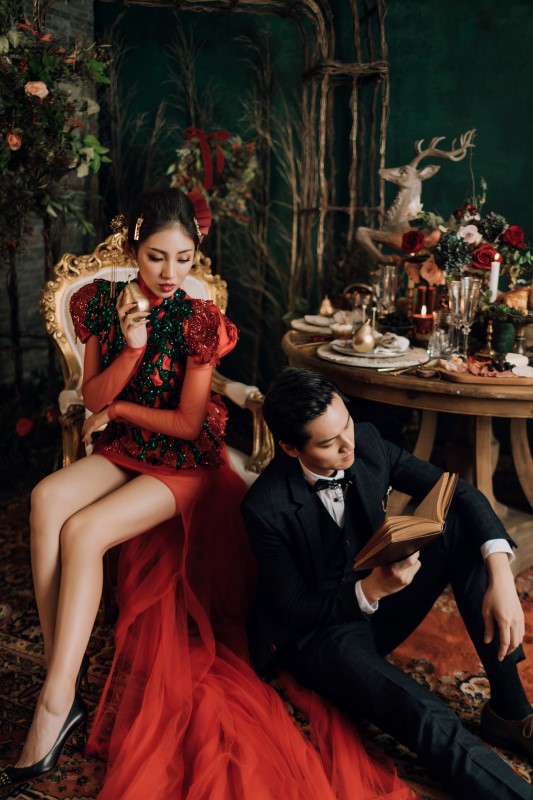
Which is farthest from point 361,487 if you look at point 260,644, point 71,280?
point 71,280

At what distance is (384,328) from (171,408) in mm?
1126

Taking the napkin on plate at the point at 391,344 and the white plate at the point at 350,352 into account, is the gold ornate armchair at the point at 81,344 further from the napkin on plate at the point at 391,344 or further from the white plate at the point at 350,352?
the napkin on plate at the point at 391,344

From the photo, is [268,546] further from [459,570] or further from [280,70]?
[280,70]

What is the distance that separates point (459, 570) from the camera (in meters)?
1.88

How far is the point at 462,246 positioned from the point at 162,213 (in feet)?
4.35

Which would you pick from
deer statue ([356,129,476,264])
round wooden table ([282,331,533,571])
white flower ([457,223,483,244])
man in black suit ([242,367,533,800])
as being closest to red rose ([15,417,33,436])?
round wooden table ([282,331,533,571])

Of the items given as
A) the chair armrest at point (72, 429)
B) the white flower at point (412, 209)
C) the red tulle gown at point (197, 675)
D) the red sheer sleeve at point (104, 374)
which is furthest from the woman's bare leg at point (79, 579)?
the white flower at point (412, 209)

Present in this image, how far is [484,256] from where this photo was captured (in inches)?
110

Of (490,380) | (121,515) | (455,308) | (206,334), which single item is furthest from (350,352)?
(121,515)

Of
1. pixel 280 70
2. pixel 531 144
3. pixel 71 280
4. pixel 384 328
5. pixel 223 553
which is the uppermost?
pixel 280 70

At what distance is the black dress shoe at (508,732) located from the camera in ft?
6.15

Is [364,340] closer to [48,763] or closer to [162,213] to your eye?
[162,213]

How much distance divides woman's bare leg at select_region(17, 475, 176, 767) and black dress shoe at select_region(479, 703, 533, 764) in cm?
105

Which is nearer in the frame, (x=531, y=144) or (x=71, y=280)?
(x=71, y=280)
